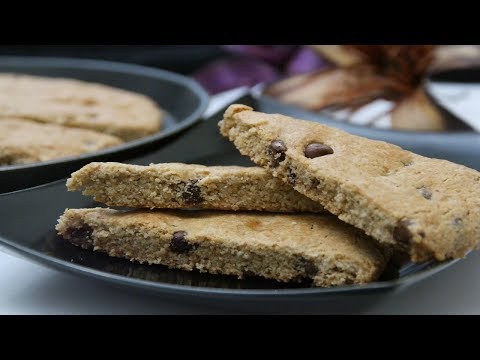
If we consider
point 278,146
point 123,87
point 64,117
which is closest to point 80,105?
point 64,117

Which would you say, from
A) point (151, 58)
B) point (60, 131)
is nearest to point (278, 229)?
point (60, 131)

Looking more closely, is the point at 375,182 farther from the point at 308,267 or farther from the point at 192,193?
the point at 192,193

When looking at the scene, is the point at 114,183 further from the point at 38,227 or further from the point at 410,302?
the point at 410,302

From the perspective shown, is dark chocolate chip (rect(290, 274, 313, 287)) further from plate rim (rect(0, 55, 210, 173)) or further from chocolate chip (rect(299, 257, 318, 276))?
plate rim (rect(0, 55, 210, 173))

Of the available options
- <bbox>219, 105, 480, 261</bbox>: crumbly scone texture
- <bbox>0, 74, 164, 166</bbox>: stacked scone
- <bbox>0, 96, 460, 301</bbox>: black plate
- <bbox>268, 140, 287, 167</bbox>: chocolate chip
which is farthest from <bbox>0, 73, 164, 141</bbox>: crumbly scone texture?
<bbox>268, 140, 287, 167</bbox>: chocolate chip

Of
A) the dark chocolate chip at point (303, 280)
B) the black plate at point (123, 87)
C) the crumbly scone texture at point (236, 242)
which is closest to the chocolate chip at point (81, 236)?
the crumbly scone texture at point (236, 242)
